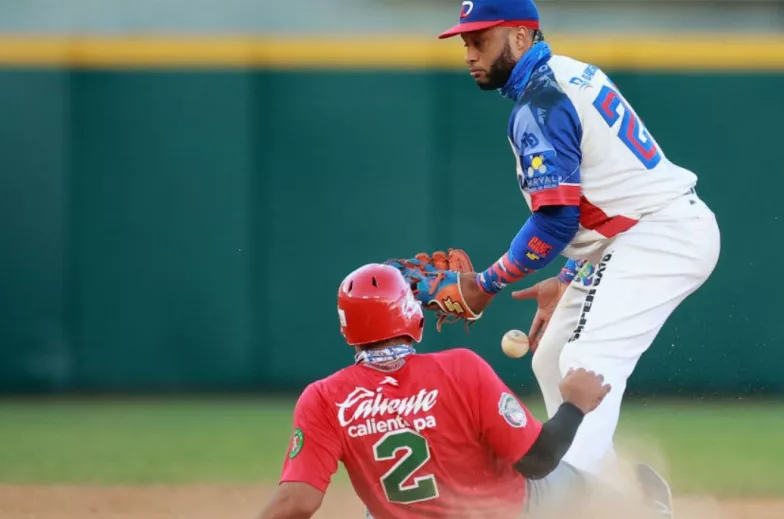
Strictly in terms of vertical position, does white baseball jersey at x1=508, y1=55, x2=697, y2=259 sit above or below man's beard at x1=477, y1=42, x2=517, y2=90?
below

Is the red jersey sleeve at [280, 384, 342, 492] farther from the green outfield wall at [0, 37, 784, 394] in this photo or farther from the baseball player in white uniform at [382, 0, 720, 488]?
the green outfield wall at [0, 37, 784, 394]

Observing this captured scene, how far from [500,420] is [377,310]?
Answer: 440mm

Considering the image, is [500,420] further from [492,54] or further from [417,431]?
[492,54]

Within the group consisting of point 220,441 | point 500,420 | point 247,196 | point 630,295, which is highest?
point 630,295

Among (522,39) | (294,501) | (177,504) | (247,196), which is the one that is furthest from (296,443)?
(247,196)

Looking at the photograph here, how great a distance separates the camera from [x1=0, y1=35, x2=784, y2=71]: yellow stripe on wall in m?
8.76

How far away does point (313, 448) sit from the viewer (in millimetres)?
3490

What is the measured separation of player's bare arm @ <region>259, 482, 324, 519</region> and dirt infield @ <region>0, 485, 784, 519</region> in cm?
227

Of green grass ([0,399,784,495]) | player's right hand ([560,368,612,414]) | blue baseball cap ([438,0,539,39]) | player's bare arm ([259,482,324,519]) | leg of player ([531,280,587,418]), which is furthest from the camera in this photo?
green grass ([0,399,784,495])

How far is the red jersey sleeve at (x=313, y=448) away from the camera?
3.48 m

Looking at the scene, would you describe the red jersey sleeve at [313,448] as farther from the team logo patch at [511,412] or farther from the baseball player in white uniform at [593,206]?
the baseball player in white uniform at [593,206]

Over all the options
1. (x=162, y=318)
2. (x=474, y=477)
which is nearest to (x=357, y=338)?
(x=474, y=477)

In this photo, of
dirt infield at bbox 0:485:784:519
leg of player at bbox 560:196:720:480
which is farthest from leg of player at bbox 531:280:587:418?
dirt infield at bbox 0:485:784:519

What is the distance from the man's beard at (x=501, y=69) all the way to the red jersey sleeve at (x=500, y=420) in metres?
1.33
